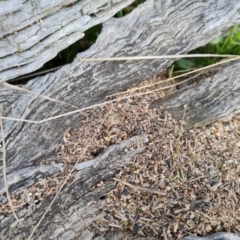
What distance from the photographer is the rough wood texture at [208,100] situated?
199cm

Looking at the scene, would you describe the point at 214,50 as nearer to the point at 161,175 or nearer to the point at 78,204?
the point at 161,175

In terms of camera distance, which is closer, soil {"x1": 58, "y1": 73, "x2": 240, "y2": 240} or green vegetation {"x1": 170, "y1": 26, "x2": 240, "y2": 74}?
soil {"x1": 58, "y1": 73, "x2": 240, "y2": 240}

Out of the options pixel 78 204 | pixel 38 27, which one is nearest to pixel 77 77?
pixel 38 27

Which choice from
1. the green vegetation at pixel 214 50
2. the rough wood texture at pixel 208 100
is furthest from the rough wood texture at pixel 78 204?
the green vegetation at pixel 214 50

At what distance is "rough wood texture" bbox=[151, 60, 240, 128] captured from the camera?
6.52 feet

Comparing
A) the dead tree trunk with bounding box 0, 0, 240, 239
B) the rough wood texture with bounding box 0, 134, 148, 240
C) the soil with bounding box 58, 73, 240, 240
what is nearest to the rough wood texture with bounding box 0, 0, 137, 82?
the dead tree trunk with bounding box 0, 0, 240, 239

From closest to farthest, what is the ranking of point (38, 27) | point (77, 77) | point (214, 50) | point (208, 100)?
point (38, 27) → point (77, 77) → point (208, 100) → point (214, 50)

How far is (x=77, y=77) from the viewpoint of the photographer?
1.83m

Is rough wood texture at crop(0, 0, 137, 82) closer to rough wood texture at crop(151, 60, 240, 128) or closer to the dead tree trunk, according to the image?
the dead tree trunk

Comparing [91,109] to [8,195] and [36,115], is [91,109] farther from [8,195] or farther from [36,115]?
[8,195]

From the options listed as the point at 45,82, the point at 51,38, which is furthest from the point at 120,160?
the point at 51,38

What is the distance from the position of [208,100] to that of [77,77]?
641 millimetres

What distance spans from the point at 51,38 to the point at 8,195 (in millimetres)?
675

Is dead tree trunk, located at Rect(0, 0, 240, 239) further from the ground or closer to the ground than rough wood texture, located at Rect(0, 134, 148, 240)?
further from the ground
